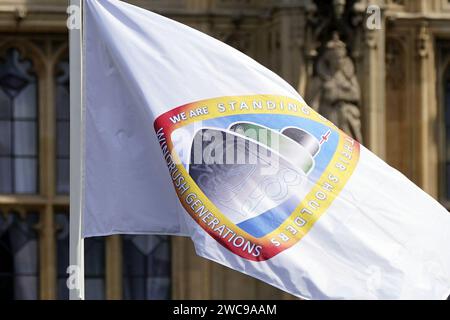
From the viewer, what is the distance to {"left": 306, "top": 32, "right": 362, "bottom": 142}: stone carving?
1820cm

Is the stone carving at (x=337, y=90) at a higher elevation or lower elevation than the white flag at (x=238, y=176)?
higher

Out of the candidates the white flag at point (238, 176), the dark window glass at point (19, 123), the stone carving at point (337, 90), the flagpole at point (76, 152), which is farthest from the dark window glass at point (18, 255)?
the flagpole at point (76, 152)

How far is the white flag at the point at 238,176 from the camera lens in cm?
1204

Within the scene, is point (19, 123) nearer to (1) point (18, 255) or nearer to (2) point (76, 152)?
(1) point (18, 255)

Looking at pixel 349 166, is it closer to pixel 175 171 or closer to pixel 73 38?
pixel 175 171

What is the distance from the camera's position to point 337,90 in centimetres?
1823

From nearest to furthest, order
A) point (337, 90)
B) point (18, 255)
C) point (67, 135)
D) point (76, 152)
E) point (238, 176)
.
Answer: point (76, 152)
point (238, 176)
point (337, 90)
point (18, 255)
point (67, 135)

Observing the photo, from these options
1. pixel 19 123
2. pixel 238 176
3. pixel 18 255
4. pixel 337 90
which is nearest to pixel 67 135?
pixel 19 123

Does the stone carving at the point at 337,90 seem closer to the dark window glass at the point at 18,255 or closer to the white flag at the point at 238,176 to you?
the dark window glass at the point at 18,255

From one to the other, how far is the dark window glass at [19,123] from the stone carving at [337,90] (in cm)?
283

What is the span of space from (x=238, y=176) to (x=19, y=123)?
23.1 feet

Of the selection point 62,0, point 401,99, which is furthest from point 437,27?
point 62,0

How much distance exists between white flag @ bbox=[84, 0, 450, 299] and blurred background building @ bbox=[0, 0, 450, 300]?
607 cm

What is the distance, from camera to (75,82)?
12078 millimetres
